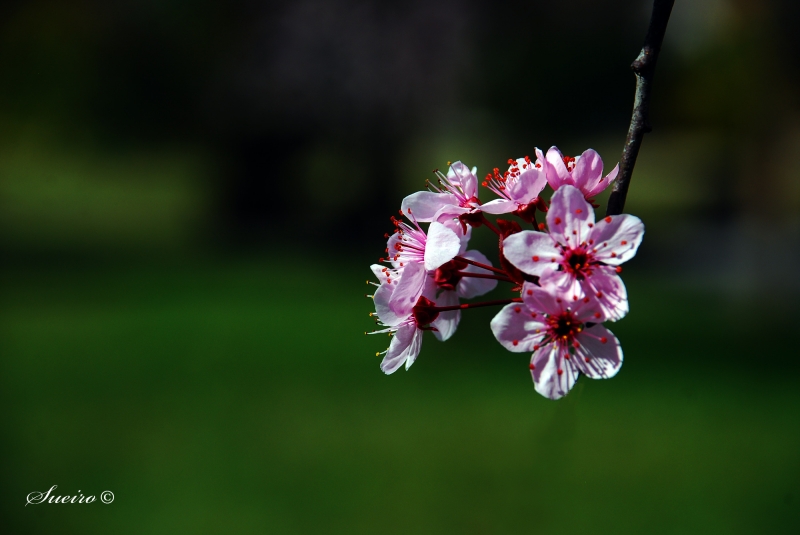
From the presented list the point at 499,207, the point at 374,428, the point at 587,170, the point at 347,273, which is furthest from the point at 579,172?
the point at 347,273

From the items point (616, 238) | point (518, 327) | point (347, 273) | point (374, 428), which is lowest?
point (347, 273)

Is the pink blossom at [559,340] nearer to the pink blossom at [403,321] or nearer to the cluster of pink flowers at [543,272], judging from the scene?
the cluster of pink flowers at [543,272]

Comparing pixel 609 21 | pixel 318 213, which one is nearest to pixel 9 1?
pixel 318 213

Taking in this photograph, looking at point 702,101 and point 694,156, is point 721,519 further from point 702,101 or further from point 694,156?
point 694,156

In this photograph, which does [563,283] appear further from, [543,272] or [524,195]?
[524,195]

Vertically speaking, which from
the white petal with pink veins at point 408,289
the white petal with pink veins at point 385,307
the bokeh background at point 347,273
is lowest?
the bokeh background at point 347,273
